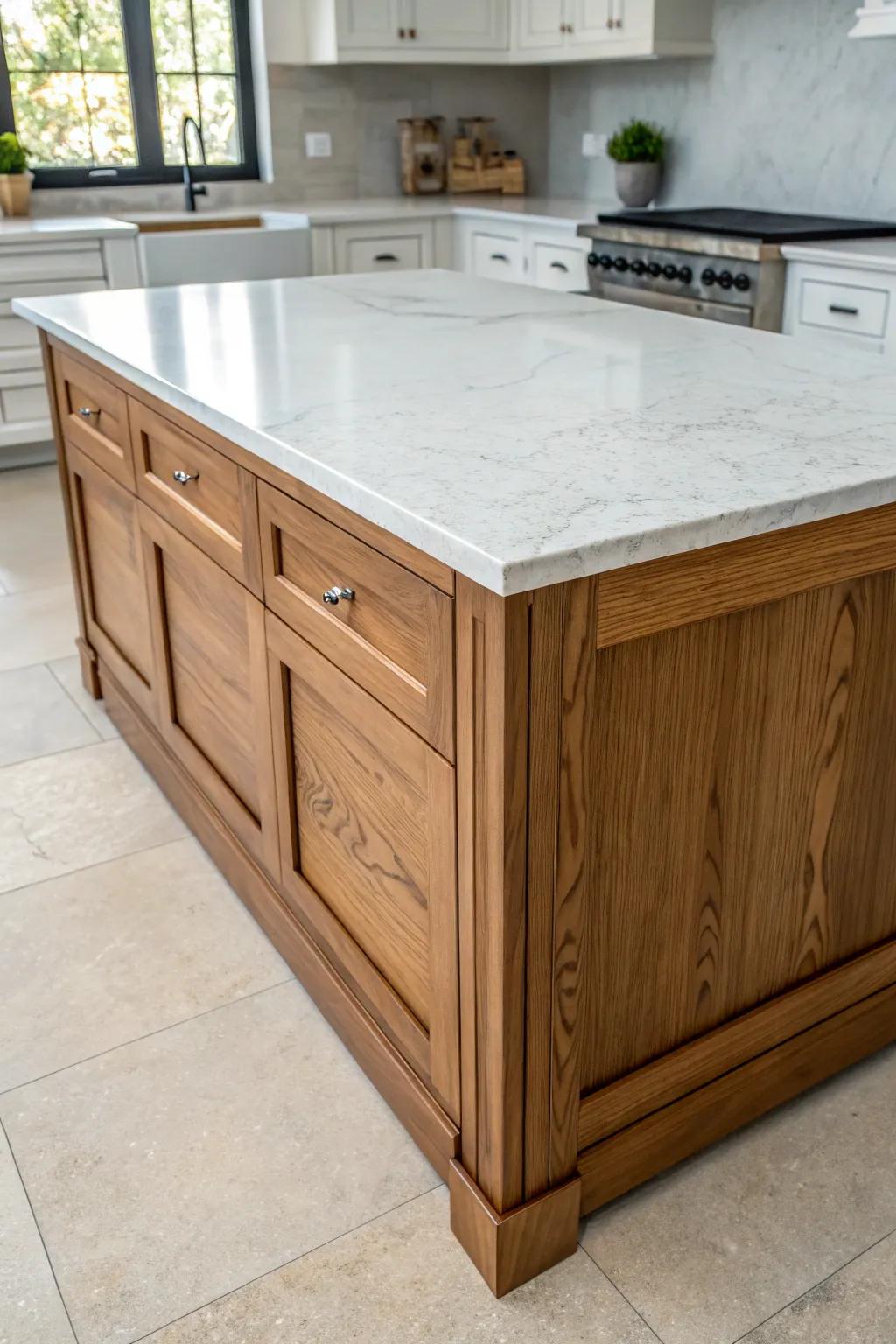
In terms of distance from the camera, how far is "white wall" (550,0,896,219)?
3.89 metres

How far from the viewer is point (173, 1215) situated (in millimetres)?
1455

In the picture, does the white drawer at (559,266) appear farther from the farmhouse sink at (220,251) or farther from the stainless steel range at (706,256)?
the farmhouse sink at (220,251)

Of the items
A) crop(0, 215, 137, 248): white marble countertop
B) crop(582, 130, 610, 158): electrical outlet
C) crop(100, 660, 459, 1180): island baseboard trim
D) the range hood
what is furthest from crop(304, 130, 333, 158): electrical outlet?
crop(100, 660, 459, 1180): island baseboard trim

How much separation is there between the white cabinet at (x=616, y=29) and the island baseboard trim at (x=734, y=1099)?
12.6 ft

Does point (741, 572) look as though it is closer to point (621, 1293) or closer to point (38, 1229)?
point (621, 1293)

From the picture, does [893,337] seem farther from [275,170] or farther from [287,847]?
[275,170]

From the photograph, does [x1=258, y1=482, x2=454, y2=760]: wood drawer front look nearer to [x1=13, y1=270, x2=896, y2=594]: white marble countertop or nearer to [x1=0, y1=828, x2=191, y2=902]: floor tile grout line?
[x1=13, y1=270, x2=896, y2=594]: white marble countertop

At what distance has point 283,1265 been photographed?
1.38m

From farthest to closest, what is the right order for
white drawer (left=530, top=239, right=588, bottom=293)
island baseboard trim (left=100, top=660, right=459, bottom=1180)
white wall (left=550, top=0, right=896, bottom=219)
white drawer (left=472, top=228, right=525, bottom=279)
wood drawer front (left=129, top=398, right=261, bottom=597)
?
white drawer (left=472, top=228, right=525, bottom=279) → white drawer (left=530, top=239, right=588, bottom=293) → white wall (left=550, top=0, right=896, bottom=219) → wood drawer front (left=129, top=398, right=261, bottom=597) → island baseboard trim (left=100, top=660, right=459, bottom=1180)

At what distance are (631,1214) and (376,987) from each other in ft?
1.37

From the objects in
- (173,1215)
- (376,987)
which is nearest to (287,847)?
(376,987)

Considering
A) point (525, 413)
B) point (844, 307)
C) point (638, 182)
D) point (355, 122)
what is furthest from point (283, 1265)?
point (355, 122)

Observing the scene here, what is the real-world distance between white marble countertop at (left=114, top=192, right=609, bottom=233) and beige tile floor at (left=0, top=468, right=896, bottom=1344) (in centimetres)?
345

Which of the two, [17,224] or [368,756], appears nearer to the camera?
[368,756]
